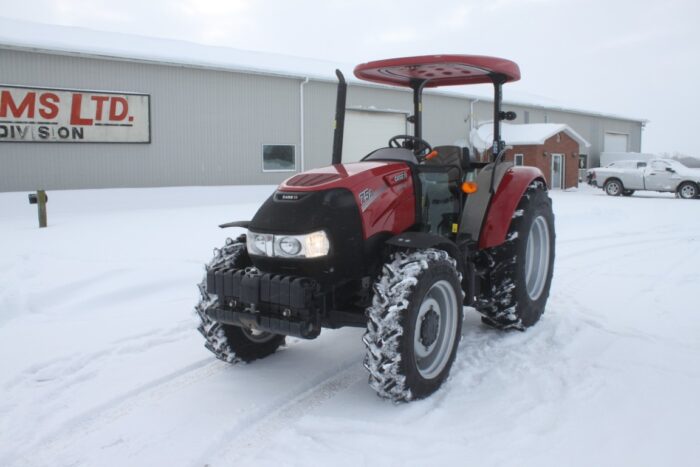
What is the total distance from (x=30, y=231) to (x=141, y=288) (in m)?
4.96

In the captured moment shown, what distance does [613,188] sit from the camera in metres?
23.5

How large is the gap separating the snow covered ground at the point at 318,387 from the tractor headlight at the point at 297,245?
90 cm

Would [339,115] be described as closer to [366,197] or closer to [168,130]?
[366,197]

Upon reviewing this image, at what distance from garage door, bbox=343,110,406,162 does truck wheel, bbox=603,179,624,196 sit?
8799 millimetres

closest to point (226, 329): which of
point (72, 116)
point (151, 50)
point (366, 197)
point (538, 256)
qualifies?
point (366, 197)

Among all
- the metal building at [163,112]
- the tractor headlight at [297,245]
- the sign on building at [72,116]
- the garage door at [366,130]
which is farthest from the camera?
the garage door at [366,130]

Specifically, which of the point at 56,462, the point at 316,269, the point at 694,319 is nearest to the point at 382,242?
the point at 316,269

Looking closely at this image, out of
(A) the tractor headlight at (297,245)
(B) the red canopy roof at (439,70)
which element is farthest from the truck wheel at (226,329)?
(B) the red canopy roof at (439,70)

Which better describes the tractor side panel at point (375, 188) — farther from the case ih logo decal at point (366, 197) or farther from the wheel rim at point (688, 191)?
the wheel rim at point (688, 191)

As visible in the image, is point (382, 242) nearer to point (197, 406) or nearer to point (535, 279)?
point (197, 406)

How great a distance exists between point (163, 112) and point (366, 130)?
711cm

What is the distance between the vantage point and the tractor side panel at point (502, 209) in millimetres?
4566

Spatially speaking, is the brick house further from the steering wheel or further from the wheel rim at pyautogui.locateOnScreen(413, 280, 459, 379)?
the wheel rim at pyautogui.locateOnScreen(413, 280, 459, 379)

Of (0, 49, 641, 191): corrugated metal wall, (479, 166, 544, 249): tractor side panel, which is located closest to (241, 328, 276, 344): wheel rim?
(479, 166, 544, 249): tractor side panel
